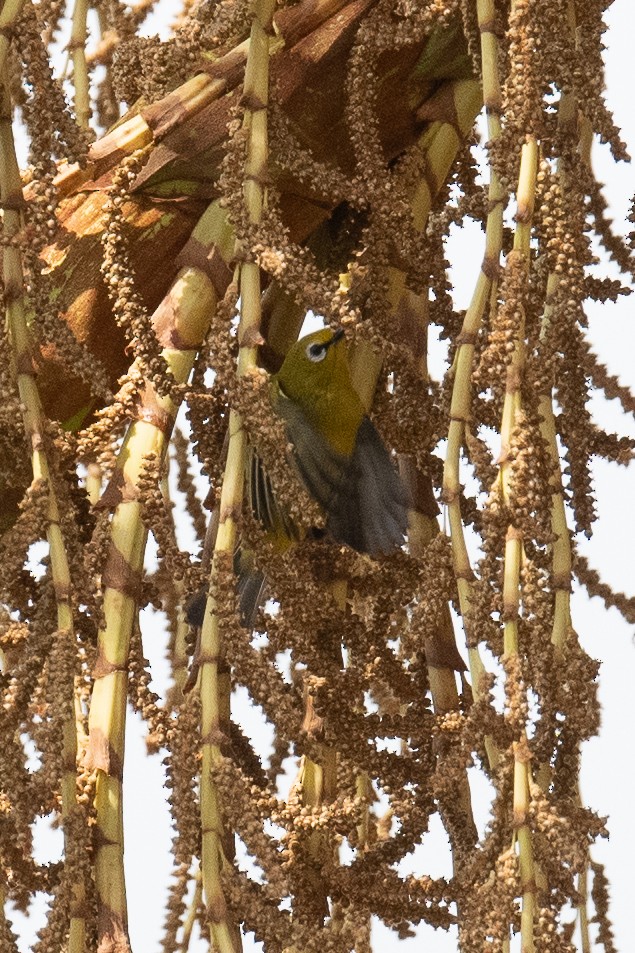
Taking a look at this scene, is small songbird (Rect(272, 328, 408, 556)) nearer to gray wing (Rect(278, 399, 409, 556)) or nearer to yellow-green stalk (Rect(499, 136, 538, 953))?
gray wing (Rect(278, 399, 409, 556))

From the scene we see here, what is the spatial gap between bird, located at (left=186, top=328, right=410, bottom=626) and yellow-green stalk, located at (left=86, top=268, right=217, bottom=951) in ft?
0.27

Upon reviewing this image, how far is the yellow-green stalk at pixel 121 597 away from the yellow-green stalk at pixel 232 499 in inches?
1.9

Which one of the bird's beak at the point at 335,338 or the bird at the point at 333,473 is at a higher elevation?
the bird's beak at the point at 335,338

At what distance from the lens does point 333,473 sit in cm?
96

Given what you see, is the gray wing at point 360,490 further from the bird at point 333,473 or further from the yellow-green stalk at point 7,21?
the yellow-green stalk at point 7,21

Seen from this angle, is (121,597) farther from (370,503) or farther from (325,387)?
(325,387)

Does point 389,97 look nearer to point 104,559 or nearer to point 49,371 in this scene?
point 49,371

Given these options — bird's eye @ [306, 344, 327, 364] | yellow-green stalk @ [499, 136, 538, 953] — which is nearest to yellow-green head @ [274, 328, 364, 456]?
bird's eye @ [306, 344, 327, 364]

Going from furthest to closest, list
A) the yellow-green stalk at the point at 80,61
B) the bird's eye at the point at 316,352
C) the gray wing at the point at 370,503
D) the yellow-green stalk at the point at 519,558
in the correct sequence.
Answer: the bird's eye at the point at 316,352 < the yellow-green stalk at the point at 80,61 < the gray wing at the point at 370,503 < the yellow-green stalk at the point at 519,558

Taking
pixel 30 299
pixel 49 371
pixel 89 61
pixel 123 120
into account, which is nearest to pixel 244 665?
pixel 30 299

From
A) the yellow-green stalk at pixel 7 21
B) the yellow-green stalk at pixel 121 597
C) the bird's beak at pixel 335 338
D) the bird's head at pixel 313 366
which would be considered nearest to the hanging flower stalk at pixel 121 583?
the yellow-green stalk at pixel 121 597

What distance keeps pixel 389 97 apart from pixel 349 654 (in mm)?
384

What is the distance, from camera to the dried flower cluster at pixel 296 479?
1.84ft

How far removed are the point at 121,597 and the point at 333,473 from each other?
0.33 metres
